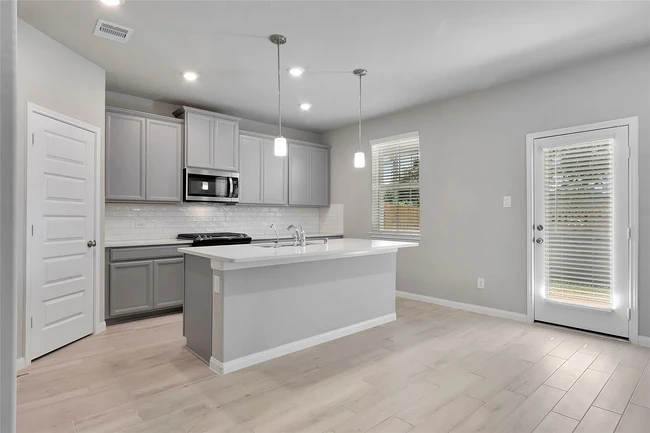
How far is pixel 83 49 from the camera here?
3.35m

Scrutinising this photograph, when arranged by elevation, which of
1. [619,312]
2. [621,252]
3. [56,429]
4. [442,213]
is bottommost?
[56,429]

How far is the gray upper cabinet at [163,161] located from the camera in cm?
445

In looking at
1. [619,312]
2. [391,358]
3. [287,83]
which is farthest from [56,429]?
[619,312]

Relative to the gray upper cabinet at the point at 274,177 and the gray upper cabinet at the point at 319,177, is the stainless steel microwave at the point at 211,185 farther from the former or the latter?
the gray upper cabinet at the point at 319,177

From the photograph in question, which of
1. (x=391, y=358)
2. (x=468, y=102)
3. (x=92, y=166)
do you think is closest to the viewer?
(x=391, y=358)

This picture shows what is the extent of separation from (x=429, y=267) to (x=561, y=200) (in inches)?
69.9

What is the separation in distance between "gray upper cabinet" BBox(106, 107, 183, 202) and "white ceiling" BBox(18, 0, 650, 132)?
1.29ft

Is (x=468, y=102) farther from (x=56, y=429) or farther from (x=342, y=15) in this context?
(x=56, y=429)

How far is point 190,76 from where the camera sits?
393 centimetres

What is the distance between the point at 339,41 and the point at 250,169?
2710 millimetres

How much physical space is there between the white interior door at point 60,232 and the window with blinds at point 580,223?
460 cm

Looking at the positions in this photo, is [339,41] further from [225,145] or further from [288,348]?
[288,348]

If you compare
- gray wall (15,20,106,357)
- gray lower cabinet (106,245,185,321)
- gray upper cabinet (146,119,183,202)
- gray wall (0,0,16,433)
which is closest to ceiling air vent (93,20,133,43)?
gray wall (15,20,106,357)

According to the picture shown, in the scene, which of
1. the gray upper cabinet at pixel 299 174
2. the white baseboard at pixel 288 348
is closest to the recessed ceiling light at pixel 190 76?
the gray upper cabinet at pixel 299 174
